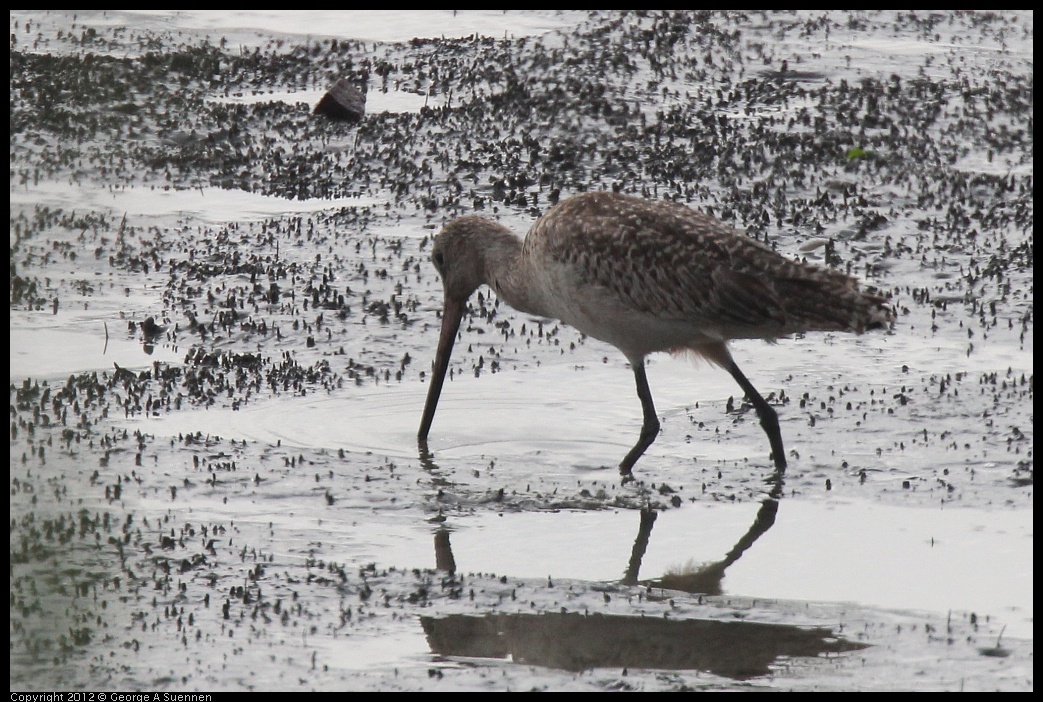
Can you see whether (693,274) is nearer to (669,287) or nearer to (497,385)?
(669,287)

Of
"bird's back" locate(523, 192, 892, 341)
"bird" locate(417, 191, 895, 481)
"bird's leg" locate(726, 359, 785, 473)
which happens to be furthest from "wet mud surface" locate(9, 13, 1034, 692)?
"bird's back" locate(523, 192, 892, 341)

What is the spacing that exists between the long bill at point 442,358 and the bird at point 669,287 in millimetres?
103

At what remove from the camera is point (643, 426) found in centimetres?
840

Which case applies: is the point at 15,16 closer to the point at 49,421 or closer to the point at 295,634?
the point at 49,421

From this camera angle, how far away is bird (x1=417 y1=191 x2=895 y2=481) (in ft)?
25.3

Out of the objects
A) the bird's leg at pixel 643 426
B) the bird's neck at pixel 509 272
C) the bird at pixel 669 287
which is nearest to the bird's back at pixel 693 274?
the bird at pixel 669 287

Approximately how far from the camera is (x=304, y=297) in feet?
38.8

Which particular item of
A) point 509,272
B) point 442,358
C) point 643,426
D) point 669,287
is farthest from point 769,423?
point 442,358

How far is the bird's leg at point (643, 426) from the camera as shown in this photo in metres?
8.27

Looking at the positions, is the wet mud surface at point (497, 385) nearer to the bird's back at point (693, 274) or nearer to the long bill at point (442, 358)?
the long bill at point (442, 358)

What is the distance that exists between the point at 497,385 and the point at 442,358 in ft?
2.54

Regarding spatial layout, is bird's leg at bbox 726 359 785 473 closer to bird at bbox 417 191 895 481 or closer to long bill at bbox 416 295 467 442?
bird at bbox 417 191 895 481

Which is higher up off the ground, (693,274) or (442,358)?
(693,274)

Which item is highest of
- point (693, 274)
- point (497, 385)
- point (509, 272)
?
point (693, 274)
